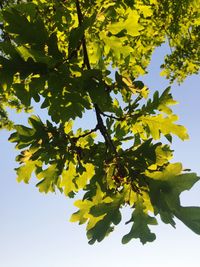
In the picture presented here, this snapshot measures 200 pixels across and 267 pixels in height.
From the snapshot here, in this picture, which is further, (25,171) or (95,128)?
(25,171)

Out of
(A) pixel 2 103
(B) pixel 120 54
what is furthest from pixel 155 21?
(B) pixel 120 54

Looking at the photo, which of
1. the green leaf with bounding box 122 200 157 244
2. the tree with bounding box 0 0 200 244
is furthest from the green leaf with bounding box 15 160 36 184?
the green leaf with bounding box 122 200 157 244

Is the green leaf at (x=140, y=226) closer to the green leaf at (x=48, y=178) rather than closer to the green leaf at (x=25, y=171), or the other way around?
the green leaf at (x=48, y=178)

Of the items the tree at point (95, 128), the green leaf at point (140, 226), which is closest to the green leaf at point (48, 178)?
the tree at point (95, 128)

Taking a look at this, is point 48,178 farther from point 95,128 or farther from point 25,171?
point 95,128

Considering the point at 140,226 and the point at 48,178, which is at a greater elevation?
the point at 48,178

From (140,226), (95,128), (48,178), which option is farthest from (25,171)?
(140,226)

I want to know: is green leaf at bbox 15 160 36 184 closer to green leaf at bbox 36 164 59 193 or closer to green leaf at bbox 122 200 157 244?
green leaf at bbox 36 164 59 193

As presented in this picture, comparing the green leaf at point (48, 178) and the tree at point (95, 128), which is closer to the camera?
the tree at point (95, 128)

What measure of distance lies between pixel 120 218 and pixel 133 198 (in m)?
0.20

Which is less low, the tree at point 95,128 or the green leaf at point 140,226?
the tree at point 95,128

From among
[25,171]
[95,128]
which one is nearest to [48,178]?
[25,171]

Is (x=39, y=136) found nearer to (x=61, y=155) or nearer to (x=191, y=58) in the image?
(x=61, y=155)

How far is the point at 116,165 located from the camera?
317 cm
